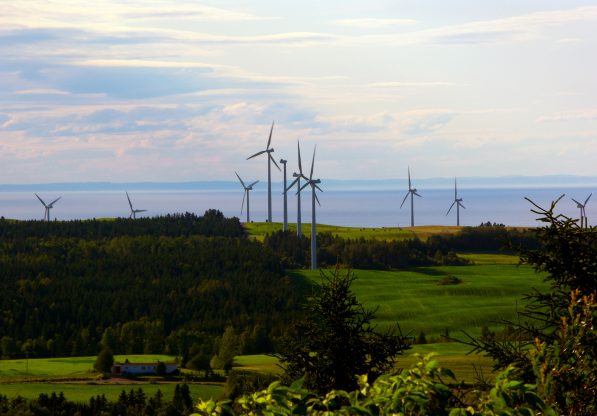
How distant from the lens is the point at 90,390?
12800 cm

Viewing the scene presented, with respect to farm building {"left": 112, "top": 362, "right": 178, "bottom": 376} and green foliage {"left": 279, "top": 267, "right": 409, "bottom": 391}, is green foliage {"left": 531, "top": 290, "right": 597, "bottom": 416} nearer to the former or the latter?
green foliage {"left": 279, "top": 267, "right": 409, "bottom": 391}

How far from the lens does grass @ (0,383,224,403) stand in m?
121

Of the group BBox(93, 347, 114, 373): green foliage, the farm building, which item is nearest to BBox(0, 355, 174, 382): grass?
BBox(93, 347, 114, 373): green foliage

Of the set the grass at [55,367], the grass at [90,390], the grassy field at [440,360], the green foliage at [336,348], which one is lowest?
the grass at [55,367]

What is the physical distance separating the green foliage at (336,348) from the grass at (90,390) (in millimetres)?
91398

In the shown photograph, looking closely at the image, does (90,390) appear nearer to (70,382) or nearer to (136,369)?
(70,382)

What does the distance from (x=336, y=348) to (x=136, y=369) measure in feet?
415

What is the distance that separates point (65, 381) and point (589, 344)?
12579 centimetres

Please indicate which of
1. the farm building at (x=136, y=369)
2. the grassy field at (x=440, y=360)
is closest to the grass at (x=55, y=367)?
the farm building at (x=136, y=369)

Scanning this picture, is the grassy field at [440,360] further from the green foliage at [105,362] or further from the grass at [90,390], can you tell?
the green foliage at [105,362]

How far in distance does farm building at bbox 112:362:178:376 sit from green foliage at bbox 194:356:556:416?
138365 millimetres

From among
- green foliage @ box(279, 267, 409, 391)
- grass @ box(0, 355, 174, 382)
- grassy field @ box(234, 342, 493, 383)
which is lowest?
grass @ box(0, 355, 174, 382)

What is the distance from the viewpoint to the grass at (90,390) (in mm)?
121250

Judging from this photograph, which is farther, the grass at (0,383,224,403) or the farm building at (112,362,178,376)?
the farm building at (112,362,178,376)
